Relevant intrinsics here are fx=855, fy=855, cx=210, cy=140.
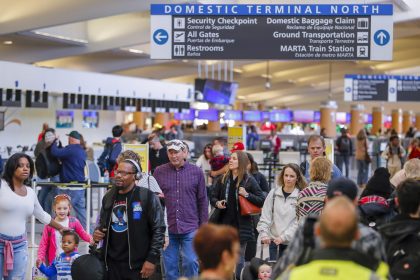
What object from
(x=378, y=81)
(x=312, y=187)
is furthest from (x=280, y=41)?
(x=378, y=81)

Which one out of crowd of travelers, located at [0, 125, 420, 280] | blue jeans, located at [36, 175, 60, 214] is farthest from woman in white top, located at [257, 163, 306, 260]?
blue jeans, located at [36, 175, 60, 214]

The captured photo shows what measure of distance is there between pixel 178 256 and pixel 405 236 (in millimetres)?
3914

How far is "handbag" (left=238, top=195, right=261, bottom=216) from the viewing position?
9078 millimetres

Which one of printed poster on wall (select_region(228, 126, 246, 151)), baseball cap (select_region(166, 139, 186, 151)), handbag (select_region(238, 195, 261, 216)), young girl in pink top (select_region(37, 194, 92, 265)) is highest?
baseball cap (select_region(166, 139, 186, 151))

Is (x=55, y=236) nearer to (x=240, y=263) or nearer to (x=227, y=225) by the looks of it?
(x=227, y=225)

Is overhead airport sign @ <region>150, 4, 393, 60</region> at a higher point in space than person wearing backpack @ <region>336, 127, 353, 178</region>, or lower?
higher

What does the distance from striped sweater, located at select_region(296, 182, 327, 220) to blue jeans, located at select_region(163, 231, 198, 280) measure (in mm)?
1669

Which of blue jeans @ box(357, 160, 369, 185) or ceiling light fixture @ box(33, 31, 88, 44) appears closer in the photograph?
ceiling light fixture @ box(33, 31, 88, 44)

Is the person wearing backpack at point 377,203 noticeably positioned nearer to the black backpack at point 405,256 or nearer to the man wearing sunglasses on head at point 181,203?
the black backpack at point 405,256

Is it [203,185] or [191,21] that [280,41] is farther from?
[203,185]

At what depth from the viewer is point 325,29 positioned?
13602mm

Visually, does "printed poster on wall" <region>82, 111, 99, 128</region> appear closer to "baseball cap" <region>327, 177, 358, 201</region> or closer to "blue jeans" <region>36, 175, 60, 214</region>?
"blue jeans" <region>36, 175, 60, 214</region>

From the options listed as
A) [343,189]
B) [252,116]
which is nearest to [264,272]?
[343,189]

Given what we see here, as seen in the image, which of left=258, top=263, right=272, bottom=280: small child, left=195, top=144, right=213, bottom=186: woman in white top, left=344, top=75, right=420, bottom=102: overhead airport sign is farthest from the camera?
left=344, top=75, right=420, bottom=102: overhead airport sign
